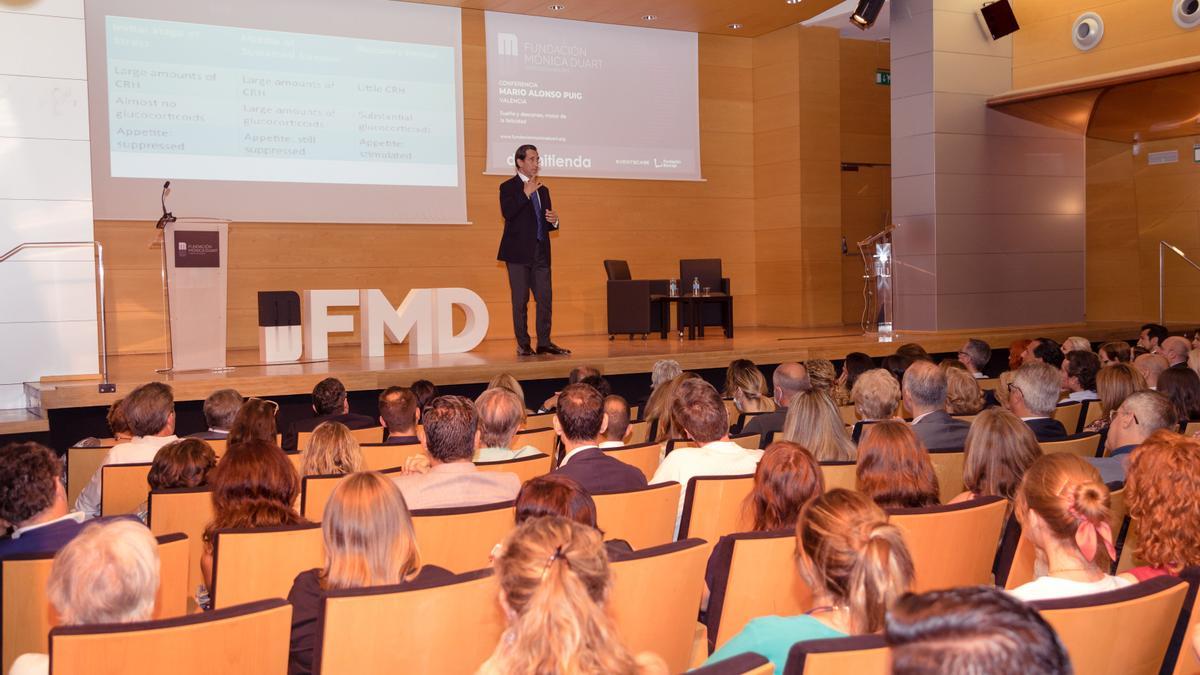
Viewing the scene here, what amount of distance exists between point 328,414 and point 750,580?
3497 mm

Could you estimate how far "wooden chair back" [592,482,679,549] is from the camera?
2.93 meters

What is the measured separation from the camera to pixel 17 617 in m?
2.35

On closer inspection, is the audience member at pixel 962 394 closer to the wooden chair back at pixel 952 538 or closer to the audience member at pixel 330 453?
the wooden chair back at pixel 952 538

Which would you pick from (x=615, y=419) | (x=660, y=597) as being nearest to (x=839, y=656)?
(x=660, y=597)

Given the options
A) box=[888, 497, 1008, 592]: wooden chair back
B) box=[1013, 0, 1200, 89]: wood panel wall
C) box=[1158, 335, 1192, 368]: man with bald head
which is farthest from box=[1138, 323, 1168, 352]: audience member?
box=[888, 497, 1008, 592]: wooden chair back

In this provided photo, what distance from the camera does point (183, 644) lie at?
1759mm

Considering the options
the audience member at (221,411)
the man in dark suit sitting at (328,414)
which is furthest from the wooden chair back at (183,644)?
the man in dark suit sitting at (328,414)

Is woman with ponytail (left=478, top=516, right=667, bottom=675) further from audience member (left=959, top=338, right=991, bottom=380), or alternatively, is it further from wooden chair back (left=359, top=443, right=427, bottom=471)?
audience member (left=959, top=338, right=991, bottom=380)

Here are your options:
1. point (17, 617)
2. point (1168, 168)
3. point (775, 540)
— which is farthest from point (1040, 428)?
point (1168, 168)

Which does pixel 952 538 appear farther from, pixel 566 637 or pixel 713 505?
pixel 566 637

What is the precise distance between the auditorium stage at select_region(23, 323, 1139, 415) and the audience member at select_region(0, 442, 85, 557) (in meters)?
4.01

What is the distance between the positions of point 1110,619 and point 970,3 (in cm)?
1016

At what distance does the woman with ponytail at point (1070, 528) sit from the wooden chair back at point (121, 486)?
281 centimetres

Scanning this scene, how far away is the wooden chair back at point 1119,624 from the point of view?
1717mm
